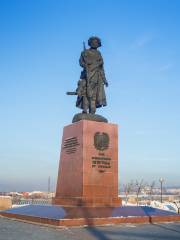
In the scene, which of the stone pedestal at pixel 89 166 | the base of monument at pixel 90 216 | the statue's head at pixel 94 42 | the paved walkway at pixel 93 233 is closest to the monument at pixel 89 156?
the stone pedestal at pixel 89 166

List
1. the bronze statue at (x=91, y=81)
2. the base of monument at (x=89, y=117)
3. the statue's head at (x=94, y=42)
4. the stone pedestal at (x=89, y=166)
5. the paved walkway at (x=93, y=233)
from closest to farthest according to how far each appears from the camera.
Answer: the paved walkway at (x=93, y=233), the stone pedestal at (x=89, y=166), the base of monument at (x=89, y=117), the bronze statue at (x=91, y=81), the statue's head at (x=94, y=42)

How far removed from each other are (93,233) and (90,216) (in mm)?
1666

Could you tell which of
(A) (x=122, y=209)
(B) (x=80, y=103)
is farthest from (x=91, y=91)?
(A) (x=122, y=209)

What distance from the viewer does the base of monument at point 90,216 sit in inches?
380

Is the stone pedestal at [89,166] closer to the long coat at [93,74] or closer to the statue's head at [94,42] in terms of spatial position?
the long coat at [93,74]

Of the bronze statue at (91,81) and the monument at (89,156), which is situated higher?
the bronze statue at (91,81)

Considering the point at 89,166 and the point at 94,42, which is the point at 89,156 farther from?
the point at 94,42

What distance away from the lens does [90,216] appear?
1011cm

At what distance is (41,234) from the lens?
323 inches

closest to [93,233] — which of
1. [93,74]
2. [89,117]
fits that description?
[89,117]

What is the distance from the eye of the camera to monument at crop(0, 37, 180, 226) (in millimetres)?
11008

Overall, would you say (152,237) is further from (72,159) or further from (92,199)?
(72,159)

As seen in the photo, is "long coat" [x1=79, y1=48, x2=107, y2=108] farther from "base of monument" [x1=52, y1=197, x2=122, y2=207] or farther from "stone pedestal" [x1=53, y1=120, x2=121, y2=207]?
"base of monument" [x1=52, y1=197, x2=122, y2=207]

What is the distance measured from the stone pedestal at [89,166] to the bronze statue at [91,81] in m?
1.30
